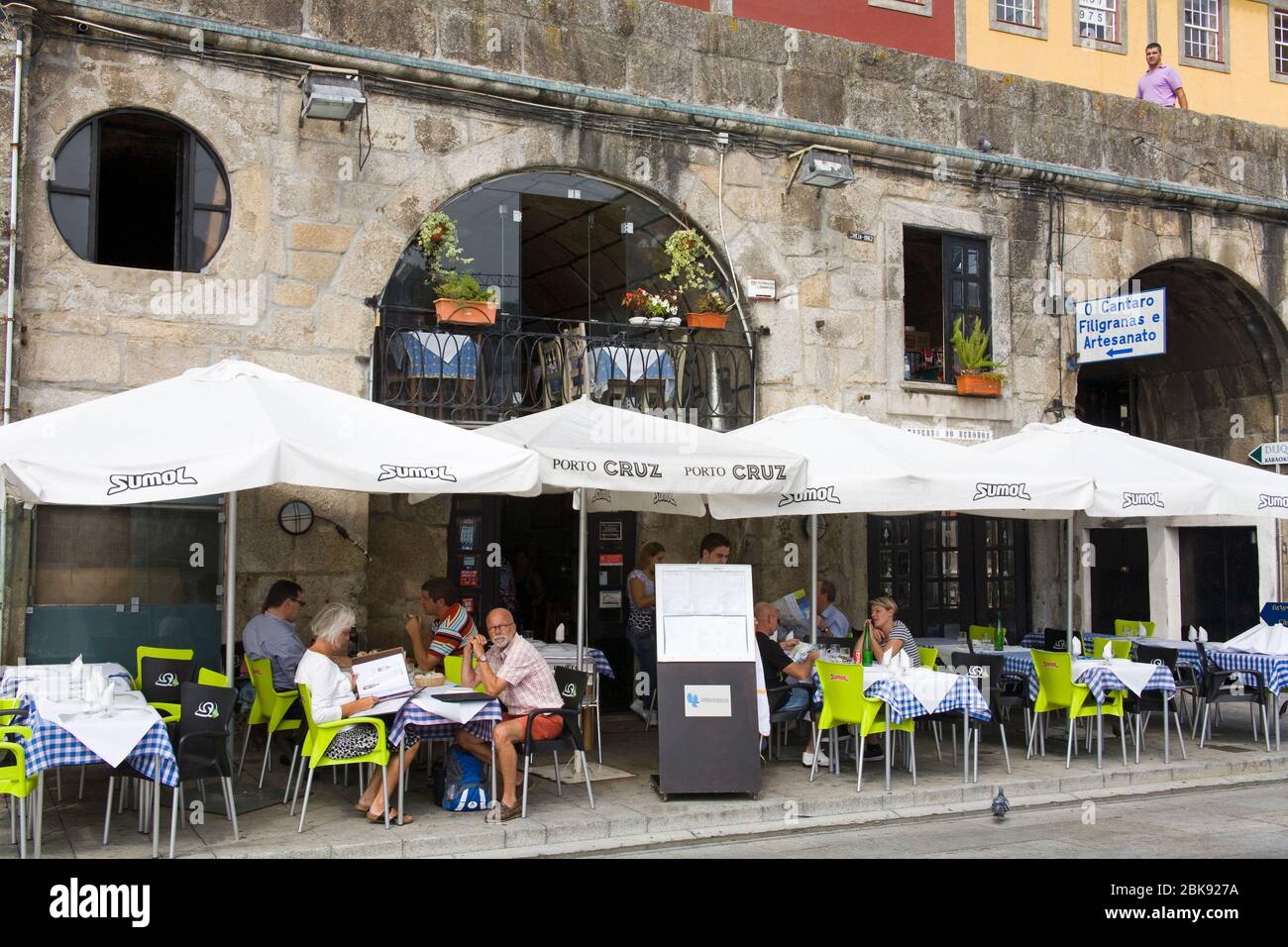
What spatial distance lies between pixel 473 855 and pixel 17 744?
2546 mm

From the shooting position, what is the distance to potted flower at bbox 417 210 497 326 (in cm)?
1123

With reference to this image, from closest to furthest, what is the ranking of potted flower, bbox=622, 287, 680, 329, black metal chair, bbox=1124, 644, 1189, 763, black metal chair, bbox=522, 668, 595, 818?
black metal chair, bbox=522, 668, 595, 818, black metal chair, bbox=1124, 644, 1189, 763, potted flower, bbox=622, 287, 680, 329

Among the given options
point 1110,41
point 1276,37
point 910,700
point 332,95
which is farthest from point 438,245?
point 1276,37

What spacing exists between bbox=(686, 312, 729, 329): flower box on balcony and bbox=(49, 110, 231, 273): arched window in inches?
173

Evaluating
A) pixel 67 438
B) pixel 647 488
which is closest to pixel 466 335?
pixel 647 488

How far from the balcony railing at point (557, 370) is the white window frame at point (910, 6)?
892 centimetres

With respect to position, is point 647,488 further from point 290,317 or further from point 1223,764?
point 1223,764

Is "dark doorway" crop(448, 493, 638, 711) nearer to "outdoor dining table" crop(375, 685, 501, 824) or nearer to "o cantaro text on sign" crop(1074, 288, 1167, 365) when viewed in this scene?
"outdoor dining table" crop(375, 685, 501, 824)

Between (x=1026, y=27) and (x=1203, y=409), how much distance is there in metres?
7.38

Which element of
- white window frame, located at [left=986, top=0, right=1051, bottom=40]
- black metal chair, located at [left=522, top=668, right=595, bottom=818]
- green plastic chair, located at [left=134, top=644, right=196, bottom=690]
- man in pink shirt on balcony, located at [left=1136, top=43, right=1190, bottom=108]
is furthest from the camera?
white window frame, located at [left=986, top=0, right=1051, bottom=40]

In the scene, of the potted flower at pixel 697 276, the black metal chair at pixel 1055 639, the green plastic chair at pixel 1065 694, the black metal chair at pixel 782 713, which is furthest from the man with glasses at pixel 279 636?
the black metal chair at pixel 1055 639

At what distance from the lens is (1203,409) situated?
16.8 m

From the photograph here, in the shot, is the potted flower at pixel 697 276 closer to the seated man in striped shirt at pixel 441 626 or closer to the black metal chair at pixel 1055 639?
the seated man in striped shirt at pixel 441 626

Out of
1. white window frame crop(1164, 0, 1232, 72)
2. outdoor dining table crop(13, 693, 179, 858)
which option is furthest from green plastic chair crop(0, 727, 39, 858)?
white window frame crop(1164, 0, 1232, 72)
